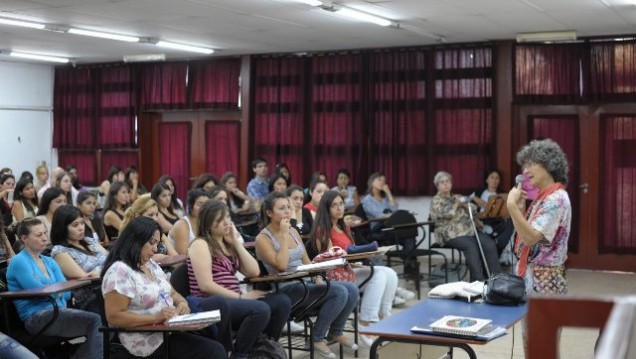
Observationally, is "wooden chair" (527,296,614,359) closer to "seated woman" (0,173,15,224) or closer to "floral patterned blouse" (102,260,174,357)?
"floral patterned blouse" (102,260,174,357)

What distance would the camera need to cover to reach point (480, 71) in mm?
11031

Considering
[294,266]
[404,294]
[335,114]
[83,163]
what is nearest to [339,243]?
[294,266]

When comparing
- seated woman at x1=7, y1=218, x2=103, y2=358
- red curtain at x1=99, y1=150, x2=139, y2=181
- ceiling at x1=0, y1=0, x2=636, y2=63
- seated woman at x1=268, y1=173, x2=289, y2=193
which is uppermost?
ceiling at x1=0, y1=0, x2=636, y2=63

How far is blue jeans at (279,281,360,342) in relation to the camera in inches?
237

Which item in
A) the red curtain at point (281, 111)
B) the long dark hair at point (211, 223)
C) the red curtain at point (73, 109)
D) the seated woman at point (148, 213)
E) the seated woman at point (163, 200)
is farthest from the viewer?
the red curtain at point (73, 109)

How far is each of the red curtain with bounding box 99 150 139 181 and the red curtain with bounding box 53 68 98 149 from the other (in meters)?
0.28

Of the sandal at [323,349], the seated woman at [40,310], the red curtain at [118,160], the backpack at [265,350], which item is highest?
the red curtain at [118,160]

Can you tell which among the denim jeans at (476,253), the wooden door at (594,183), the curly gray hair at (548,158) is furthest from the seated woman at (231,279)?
the wooden door at (594,183)

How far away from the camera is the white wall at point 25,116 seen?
13.4m

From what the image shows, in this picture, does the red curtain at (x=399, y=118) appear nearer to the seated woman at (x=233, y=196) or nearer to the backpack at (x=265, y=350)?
the seated woman at (x=233, y=196)

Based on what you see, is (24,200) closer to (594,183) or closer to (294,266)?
(294,266)

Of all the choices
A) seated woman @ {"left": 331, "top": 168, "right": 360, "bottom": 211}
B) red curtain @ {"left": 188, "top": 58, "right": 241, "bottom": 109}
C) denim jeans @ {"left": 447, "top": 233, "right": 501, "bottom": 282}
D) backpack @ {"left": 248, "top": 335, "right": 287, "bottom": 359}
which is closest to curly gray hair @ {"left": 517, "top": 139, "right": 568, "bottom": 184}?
backpack @ {"left": 248, "top": 335, "right": 287, "bottom": 359}

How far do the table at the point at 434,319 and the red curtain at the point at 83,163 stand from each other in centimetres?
1035

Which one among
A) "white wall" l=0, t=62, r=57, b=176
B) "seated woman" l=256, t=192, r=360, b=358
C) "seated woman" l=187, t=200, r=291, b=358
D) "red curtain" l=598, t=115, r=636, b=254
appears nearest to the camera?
"seated woman" l=187, t=200, r=291, b=358
